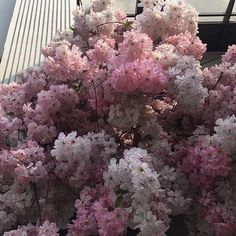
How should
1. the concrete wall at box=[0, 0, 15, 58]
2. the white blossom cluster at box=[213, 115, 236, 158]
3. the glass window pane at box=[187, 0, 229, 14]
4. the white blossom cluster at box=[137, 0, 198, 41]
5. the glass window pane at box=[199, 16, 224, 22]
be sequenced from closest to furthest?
the white blossom cluster at box=[213, 115, 236, 158], the white blossom cluster at box=[137, 0, 198, 41], the concrete wall at box=[0, 0, 15, 58], the glass window pane at box=[187, 0, 229, 14], the glass window pane at box=[199, 16, 224, 22]

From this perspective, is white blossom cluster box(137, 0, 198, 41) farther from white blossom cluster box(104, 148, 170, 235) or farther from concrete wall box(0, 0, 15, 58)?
concrete wall box(0, 0, 15, 58)

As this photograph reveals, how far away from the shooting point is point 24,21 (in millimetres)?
2186

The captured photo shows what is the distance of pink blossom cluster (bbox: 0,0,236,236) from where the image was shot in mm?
911

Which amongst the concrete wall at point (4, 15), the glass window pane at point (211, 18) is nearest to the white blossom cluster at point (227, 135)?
the concrete wall at point (4, 15)

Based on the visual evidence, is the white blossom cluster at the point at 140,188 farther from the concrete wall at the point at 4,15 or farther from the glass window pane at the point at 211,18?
the glass window pane at the point at 211,18

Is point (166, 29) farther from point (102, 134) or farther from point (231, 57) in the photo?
point (102, 134)

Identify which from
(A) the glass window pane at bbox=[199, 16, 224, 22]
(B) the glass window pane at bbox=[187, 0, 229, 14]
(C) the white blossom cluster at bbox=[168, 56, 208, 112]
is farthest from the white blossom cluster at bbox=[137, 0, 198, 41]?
(A) the glass window pane at bbox=[199, 16, 224, 22]

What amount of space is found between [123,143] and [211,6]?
264 cm

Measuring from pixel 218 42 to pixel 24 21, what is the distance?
2092mm

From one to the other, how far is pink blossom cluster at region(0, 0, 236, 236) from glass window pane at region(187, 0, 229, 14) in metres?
2.23

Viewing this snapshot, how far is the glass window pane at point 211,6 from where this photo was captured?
3379 millimetres

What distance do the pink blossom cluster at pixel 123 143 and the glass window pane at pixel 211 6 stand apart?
223cm

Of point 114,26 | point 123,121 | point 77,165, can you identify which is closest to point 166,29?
point 114,26

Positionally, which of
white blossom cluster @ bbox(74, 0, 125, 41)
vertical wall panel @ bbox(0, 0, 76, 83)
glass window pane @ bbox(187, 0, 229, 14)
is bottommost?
glass window pane @ bbox(187, 0, 229, 14)
